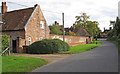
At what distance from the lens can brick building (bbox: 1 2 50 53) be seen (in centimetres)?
2117

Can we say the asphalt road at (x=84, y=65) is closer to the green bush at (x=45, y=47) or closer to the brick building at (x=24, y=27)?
the green bush at (x=45, y=47)

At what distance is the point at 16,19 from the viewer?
992 inches

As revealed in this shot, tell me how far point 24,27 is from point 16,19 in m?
4.29

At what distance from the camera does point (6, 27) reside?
24219 mm

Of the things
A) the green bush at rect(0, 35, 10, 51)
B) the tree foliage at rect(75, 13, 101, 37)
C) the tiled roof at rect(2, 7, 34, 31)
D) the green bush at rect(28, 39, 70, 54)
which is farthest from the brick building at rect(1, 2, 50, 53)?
the tree foliage at rect(75, 13, 101, 37)

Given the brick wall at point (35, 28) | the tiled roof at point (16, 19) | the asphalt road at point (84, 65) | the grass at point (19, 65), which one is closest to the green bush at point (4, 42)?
the grass at point (19, 65)

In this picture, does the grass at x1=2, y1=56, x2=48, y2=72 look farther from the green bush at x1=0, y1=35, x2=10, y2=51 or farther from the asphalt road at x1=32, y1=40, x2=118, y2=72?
the green bush at x1=0, y1=35, x2=10, y2=51

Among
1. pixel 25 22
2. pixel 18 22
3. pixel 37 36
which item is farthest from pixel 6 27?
pixel 37 36

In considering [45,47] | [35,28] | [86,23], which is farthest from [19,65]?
[86,23]

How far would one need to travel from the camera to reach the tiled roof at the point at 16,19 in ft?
76.2

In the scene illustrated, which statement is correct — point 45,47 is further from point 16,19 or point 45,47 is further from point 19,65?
point 16,19

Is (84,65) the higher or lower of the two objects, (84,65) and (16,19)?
the lower

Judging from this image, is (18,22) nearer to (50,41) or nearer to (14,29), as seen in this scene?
(14,29)

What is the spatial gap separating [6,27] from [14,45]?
4.89m
